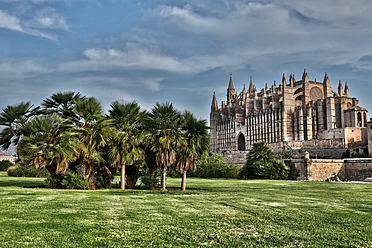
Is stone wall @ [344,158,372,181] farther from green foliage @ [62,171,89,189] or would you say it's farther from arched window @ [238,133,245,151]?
arched window @ [238,133,245,151]

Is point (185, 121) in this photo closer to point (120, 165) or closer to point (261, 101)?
point (120, 165)

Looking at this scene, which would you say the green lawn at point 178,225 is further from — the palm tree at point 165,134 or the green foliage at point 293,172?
the green foliage at point 293,172

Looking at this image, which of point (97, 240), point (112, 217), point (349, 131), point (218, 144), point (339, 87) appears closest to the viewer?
point (97, 240)

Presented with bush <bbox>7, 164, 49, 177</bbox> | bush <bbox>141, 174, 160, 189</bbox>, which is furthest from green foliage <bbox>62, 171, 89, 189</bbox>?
bush <bbox>7, 164, 49, 177</bbox>

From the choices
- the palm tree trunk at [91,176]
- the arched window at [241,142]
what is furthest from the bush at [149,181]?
the arched window at [241,142]

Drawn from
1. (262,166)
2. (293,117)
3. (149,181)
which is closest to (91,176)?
(149,181)

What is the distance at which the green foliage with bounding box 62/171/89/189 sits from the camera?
15.9m

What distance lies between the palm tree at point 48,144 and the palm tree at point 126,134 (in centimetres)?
190

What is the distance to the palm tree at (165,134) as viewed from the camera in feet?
52.1

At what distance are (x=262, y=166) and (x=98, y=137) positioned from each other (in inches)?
868

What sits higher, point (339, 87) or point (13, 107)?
point (339, 87)

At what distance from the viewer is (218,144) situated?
95.9 m

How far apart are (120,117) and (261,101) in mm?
72006

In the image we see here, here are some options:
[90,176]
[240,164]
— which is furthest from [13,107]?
[240,164]
